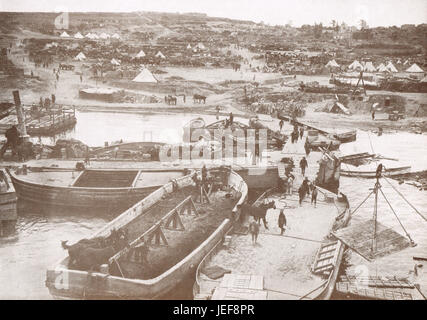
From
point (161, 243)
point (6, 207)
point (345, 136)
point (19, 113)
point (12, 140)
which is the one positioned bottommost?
point (161, 243)

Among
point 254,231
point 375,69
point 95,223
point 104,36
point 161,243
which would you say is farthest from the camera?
point 104,36

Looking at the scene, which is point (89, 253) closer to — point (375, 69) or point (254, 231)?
point (254, 231)

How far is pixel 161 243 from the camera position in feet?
47.6

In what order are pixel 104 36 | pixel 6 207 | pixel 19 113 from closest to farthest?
pixel 6 207 → pixel 19 113 → pixel 104 36

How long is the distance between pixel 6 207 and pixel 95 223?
3822 millimetres

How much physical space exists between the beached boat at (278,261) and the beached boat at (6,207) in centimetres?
965

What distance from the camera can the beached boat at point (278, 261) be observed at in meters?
10.9

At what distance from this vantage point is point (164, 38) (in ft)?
280

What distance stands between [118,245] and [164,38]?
256 feet

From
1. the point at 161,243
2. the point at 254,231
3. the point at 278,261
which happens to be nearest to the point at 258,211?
the point at 254,231

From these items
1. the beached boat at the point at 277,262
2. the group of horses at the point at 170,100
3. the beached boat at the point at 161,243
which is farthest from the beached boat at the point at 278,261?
the group of horses at the point at 170,100

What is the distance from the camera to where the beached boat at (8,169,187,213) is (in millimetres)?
19953

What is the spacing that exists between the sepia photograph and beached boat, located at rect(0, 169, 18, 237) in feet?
0.19
